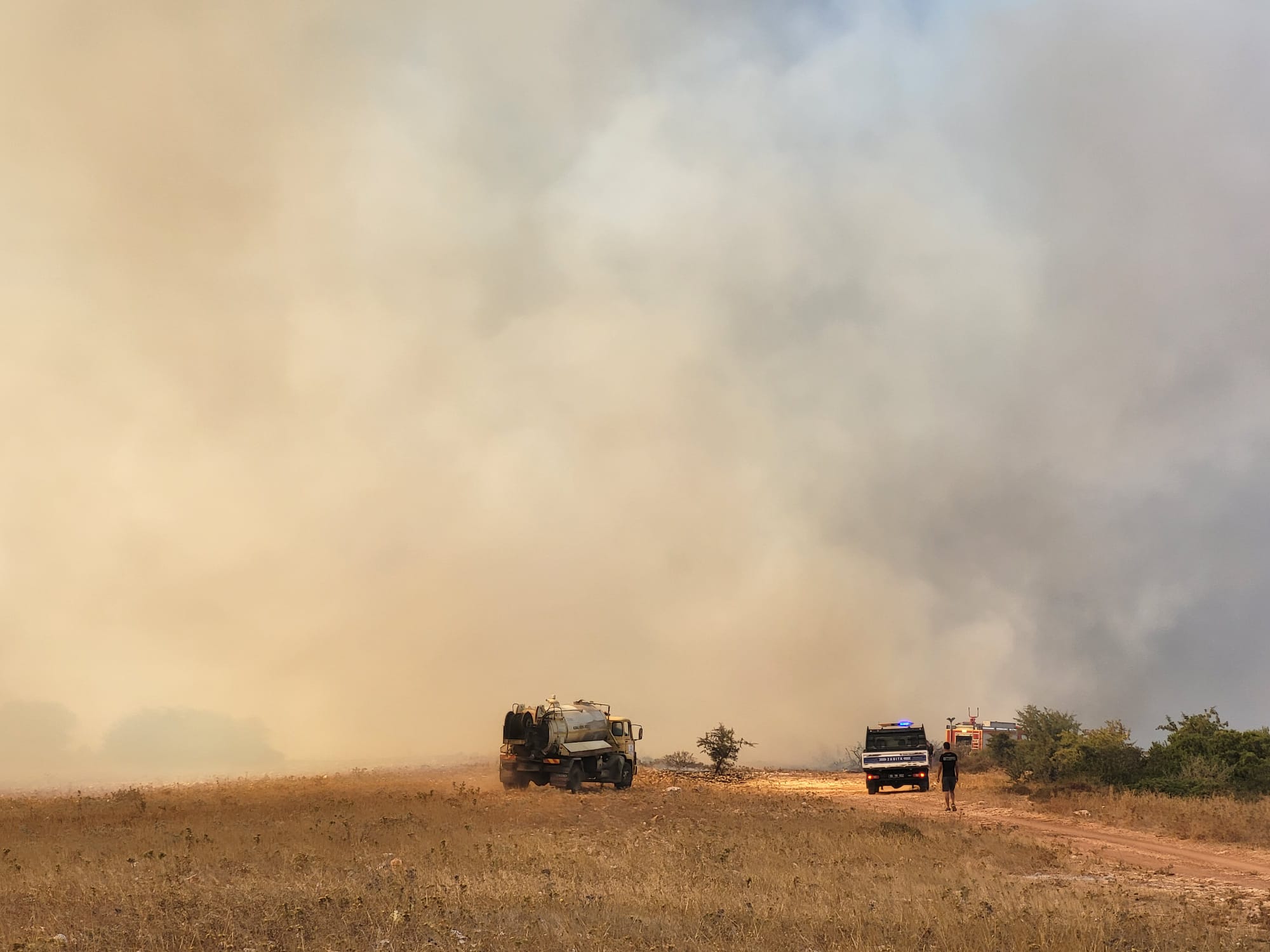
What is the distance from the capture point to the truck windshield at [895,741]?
153 ft

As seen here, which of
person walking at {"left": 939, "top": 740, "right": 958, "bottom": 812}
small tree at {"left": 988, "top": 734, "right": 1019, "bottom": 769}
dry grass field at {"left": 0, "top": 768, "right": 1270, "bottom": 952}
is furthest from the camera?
small tree at {"left": 988, "top": 734, "right": 1019, "bottom": 769}

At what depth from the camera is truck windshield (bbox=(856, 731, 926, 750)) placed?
46.8 metres

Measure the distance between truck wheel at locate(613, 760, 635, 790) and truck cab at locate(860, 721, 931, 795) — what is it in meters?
11.1

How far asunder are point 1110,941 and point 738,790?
32.2m

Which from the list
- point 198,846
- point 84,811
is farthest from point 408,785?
point 198,846

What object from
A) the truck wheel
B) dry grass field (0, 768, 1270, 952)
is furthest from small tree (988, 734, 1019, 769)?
dry grass field (0, 768, 1270, 952)

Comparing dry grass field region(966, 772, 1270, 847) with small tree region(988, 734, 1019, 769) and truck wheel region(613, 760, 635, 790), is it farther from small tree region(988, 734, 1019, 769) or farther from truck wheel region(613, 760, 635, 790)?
small tree region(988, 734, 1019, 769)

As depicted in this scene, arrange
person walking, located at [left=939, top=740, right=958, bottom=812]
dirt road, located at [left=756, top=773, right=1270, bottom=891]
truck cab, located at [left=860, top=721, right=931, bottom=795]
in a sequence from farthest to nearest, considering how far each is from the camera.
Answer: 1. truck cab, located at [left=860, top=721, right=931, bottom=795]
2. person walking, located at [left=939, top=740, right=958, bottom=812]
3. dirt road, located at [left=756, top=773, right=1270, bottom=891]

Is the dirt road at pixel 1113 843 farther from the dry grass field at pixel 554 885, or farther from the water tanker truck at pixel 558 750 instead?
the water tanker truck at pixel 558 750

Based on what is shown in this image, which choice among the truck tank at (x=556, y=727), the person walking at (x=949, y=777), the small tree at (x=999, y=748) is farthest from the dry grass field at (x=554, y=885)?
the small tree at (x=999, y=748)

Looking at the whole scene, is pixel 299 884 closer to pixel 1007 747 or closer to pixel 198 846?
pixel 198 846

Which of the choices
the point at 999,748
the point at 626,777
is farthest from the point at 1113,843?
the point at 999,748

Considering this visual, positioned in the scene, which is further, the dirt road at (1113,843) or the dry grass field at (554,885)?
the dirt road at (1113,843)

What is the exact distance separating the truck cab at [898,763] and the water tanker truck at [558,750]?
1174 cm
